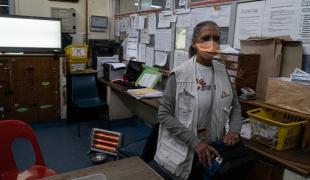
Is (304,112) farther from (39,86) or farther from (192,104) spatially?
(39,86)

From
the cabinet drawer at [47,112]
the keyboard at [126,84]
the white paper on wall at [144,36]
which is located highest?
the white paper on wall at [144,36]

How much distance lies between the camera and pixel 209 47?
142cm

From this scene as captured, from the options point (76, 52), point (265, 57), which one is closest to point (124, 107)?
point (76, 52)

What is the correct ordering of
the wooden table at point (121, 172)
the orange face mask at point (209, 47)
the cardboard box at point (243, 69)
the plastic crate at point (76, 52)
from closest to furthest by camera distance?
the wooden table at point (121, 172), the orange face mask at point (209, 47), the cardboard box at point (243, 69), the plastic crate at point (76, 52)

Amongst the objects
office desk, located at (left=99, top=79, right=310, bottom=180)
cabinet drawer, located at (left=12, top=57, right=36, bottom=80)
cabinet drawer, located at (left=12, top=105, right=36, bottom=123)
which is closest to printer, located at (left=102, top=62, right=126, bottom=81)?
cabinet drawer, located at (left=12, top=57, right=36, bottom=80)

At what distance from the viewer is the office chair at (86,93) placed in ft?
11.9

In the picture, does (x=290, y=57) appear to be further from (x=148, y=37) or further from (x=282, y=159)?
(x=148, y=37)

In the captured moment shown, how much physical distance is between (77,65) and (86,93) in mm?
438

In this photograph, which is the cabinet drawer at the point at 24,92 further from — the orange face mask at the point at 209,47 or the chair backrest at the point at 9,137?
the orange face mask at the point at 209,47

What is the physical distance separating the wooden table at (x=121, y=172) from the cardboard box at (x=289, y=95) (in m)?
0.93

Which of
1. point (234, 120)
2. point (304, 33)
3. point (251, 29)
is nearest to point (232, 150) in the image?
point (234, 120)

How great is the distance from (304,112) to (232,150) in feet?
1.58

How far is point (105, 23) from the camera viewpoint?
448cm

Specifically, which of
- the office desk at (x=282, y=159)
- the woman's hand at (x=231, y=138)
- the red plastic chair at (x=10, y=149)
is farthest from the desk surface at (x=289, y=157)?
the red plastic chair at (x=10, y=149)
